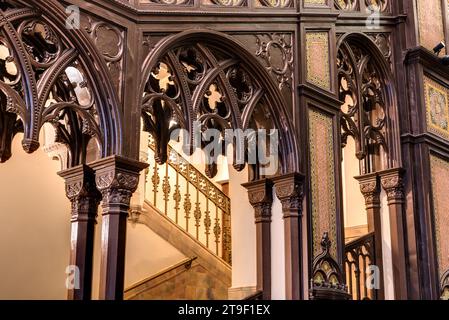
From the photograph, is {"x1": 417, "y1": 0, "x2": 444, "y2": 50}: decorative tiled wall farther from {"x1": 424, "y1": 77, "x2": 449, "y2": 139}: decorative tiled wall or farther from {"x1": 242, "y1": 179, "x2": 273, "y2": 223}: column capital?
{"x1": 242, "y1": 179, "x2": 273, "y2": 223}: column capital

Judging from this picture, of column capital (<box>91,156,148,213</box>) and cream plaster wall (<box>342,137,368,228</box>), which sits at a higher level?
cream plaster wall (<box>342,137,368,228</box>)

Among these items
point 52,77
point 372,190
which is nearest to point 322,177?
point 372,190

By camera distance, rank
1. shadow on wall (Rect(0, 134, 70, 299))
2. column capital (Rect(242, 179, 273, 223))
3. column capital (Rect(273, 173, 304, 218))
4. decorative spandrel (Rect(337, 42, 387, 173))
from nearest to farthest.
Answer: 1. column capital (Rect(273, 173, 304, 218))
2. column capital (Rect(242, 179, 273, 223))
3. decorative spandrel (Rect(337, 42, 387, 173))
4. shadow on wall (Rect(0, 134, 70, 299))

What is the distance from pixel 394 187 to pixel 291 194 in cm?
174

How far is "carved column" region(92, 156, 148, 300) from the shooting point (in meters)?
5.97

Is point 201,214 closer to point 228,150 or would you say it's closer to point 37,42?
point 228,150

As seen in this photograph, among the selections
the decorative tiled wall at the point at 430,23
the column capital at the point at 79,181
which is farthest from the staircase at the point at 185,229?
the decorative tiled wall at the point at 430,23

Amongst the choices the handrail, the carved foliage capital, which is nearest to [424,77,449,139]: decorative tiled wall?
the handrail

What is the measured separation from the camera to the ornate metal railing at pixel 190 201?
10461 millimetres

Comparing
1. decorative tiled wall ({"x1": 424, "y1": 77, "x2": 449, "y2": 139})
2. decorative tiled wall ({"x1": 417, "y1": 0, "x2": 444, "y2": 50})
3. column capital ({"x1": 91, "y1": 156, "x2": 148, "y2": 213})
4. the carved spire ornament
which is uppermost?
decorative tiled wall ({"x1": 417, "y1": 0, "x2": 444, "y2": 50})

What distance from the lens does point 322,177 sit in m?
7.34

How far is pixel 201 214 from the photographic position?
1102cm

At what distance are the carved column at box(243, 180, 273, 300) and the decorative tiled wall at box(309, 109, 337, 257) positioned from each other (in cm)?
45
